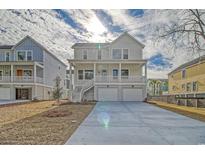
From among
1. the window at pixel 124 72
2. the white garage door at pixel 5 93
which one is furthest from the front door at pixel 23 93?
the window at pixel 124 72

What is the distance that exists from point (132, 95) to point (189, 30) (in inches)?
430

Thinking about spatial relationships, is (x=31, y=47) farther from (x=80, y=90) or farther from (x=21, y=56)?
(x=80, y=90)

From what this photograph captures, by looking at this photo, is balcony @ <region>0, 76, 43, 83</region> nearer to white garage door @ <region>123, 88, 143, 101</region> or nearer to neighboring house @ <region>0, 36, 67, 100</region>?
neighboring house @ <region>0, 36, 67, 100</region>

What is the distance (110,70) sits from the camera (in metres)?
22.4

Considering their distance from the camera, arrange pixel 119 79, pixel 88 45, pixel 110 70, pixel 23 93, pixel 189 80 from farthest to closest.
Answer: pixel 23 93 → pixel 88 45 → pixel 110 70 → pixel 189 80 → pixel 119 79

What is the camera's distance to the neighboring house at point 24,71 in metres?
23.1

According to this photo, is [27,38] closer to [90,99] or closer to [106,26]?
[90,99]

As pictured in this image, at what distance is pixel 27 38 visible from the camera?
24.0m

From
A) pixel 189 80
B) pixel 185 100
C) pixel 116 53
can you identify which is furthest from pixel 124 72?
pixel 185 100

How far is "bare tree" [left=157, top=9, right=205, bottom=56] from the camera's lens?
10797mm

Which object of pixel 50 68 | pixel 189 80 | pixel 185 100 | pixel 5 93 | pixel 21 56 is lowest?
pixel 185 100

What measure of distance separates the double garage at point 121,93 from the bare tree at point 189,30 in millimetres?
9962

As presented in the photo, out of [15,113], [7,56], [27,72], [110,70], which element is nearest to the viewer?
[15,113]
